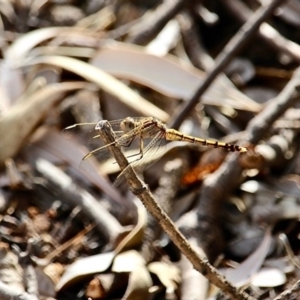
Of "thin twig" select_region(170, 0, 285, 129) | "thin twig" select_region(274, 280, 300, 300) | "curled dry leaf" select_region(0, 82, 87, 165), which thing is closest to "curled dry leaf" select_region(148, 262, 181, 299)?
"thin twig" select_region(274, 280, 300, 300)

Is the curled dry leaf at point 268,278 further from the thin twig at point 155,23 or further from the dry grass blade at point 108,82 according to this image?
the thin twig at point 155,23

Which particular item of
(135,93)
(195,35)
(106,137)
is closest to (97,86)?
(135,93)

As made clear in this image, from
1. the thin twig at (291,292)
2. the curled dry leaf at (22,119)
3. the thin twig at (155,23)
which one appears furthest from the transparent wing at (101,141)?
the thin twig at (155,23)

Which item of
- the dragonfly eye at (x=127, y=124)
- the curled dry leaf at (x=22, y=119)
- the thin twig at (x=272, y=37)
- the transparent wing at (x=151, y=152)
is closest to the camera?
the dragonfly eye at (x=127, y=124)

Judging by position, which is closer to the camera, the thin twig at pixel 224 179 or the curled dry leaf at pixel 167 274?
the curled dry leaf at pixel 167 274

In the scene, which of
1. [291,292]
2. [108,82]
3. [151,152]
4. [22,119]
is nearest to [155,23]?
[108,82]

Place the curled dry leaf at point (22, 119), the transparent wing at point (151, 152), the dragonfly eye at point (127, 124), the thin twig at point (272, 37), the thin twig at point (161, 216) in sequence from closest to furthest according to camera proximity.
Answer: the thin twig at point (161, 216), the dragonfly eye at point (127, 124), the transparent wing at point (151, 152), the curled dry leaf at point (22, 119), the thin twig at point (272, 37)
